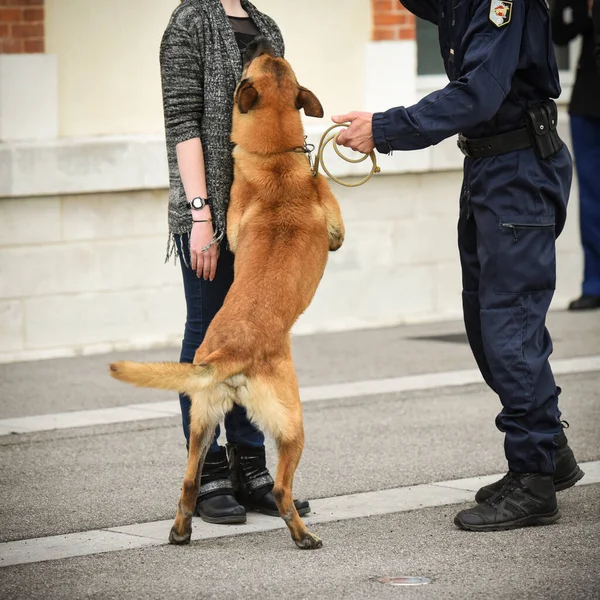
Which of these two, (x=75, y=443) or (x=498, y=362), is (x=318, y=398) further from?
(x=498, y=362)

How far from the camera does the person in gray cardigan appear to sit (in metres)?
4.46

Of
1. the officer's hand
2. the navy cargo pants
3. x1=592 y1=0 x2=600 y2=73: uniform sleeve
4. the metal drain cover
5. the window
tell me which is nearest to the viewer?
the metal drain cover

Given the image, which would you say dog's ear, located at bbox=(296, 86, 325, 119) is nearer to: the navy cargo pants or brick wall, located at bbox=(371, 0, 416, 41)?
the navy cargo pants

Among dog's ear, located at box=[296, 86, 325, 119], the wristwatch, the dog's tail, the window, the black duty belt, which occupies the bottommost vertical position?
the dog's tail

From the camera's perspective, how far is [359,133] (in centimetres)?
425

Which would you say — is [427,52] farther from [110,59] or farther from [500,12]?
[500,12]

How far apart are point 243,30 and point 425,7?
695 mm

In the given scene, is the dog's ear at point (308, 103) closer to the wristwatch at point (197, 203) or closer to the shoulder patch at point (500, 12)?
the wristwatch at point (197, 203)

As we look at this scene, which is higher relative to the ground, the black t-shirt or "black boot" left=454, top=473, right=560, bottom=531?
the black t-shirt

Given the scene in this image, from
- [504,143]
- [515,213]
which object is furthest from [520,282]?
[504,143]

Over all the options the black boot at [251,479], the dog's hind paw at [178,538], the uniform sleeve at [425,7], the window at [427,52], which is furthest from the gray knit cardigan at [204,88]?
Answer: the window at [427,52]

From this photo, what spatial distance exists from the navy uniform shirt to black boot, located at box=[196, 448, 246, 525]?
53.4 inches

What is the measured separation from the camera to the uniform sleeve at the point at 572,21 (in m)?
9.14

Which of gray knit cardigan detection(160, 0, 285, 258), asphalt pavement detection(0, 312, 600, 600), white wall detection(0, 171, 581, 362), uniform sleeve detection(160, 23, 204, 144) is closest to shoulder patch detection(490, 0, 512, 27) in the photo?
gray knit cardigan detection(160, 0, 285, 258)
